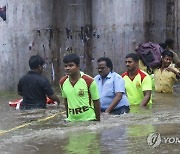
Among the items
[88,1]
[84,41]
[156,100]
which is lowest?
[156,100]

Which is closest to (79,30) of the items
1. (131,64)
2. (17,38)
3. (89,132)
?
(17,38)

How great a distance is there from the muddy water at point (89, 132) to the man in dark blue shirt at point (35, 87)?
0.23m

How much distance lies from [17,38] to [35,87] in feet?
17.9

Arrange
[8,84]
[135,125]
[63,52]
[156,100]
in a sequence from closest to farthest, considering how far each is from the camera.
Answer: [135,125] < [156,100] < [8,84] < [63,52]

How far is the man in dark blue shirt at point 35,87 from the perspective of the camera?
36.8 ft

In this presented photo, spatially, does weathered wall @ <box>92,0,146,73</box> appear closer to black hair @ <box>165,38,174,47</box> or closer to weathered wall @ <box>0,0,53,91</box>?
black hair @ <box>165,38,174,47</box>

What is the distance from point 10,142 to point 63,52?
9915 millimetres

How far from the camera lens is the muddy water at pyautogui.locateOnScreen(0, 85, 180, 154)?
24.7 ft

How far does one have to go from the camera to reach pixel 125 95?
10.4 metres

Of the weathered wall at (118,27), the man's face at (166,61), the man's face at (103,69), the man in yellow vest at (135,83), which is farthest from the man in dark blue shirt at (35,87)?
the weathered wall at (118,27)

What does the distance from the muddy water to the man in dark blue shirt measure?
0.23m

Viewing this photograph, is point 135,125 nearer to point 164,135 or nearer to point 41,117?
point 164,135

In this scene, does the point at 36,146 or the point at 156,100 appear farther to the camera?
the point at 156,100

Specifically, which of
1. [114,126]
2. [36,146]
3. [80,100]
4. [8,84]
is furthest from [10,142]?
[8,84]
